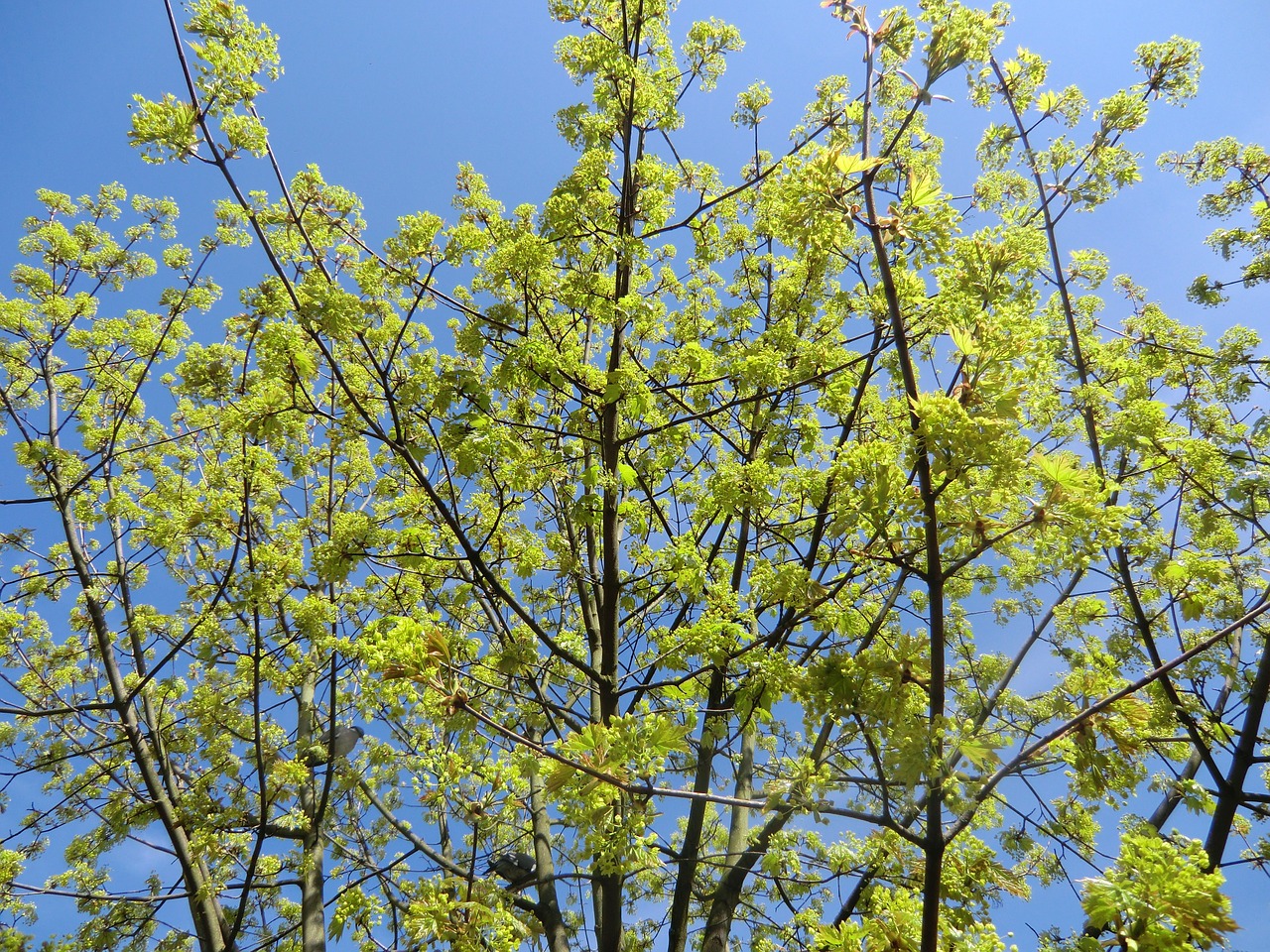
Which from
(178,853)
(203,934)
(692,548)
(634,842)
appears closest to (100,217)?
(178,853)

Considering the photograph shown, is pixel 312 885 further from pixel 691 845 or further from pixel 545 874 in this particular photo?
pixel 691 845

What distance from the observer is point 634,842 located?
10.2 ft

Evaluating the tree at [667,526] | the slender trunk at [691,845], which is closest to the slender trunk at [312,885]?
the tree at [667,526]

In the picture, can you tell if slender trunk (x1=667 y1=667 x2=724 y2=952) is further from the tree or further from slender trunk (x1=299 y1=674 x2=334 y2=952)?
slender trunk (x1=299 y1=674 x2=334 y2=952)

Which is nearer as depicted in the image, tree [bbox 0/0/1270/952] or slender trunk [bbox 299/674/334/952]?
tree [bbox 0/0/1270/952]

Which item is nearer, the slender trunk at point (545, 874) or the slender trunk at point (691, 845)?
the slender trunk at point (691, 845)

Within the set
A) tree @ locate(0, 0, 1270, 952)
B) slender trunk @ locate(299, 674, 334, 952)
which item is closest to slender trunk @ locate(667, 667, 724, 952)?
tree @ locate(0, 0, 1270, 952)

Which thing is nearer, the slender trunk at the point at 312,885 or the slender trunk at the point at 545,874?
the slender trunk at the point at 545,874

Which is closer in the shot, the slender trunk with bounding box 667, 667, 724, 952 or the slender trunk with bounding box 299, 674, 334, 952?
the slender trunk with bounding box 667, 667, 724, 952

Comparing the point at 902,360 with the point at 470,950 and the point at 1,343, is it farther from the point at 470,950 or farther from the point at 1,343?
the point at 1,343

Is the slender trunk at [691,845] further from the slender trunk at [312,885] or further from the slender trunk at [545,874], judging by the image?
the slender trunk at [312,885]

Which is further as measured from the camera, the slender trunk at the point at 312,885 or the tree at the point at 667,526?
the slender trunk at the point at 312,885

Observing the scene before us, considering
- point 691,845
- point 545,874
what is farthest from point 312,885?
point 691,845

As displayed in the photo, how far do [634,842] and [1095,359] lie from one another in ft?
16.2
